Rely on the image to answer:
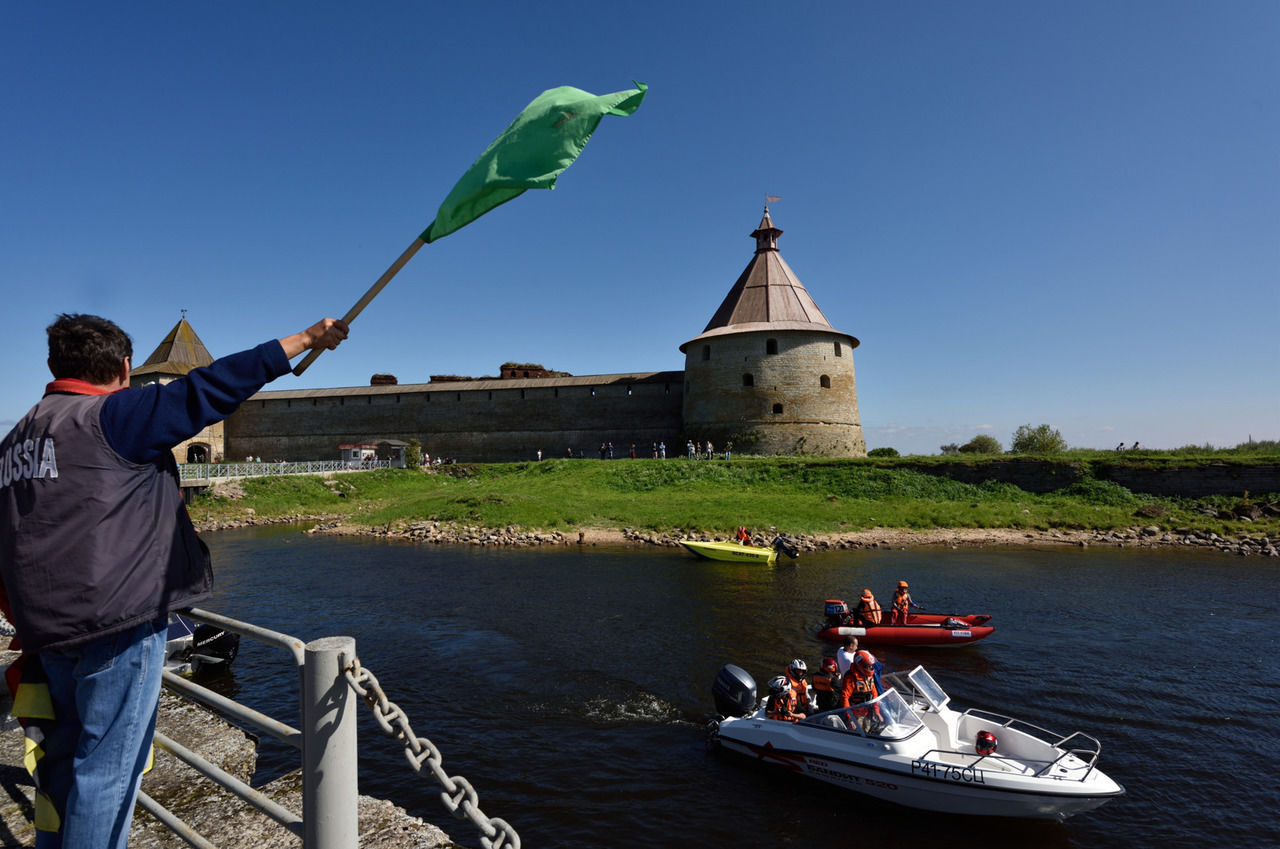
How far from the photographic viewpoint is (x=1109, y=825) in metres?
6.59

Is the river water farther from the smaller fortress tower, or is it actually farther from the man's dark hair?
the smaller fortress tower

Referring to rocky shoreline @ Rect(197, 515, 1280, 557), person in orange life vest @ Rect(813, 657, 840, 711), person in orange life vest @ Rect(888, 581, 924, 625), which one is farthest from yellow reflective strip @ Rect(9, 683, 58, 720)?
rocky shoreline @ Rect(197, 515, 1280, 557)

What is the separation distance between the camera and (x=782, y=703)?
316 inches

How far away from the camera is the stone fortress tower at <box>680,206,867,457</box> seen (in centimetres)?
3547

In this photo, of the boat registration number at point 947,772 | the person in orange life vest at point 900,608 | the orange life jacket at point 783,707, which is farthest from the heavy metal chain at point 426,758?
the person in orange life vest at point 900,608

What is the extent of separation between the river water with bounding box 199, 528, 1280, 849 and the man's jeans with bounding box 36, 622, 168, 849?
506cm

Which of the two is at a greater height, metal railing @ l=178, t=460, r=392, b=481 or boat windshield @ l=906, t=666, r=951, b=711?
metal railing @ l=178, t=460, r=392, b=481

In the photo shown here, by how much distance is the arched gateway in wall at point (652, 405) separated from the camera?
3569cm

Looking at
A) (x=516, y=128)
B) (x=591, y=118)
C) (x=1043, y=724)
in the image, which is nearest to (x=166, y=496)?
(x=516, y=128)

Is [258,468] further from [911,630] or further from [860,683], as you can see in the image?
[860,683]

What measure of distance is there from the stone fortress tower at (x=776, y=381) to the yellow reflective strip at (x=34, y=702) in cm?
3440

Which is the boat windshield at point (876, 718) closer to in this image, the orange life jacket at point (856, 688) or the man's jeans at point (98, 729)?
the orange life jacket at point (856, 688)

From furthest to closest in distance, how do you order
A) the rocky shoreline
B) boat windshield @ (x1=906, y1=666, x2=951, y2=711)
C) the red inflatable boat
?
the rocky shoreline < the red inflatable boat < boat windshield @ (x1=906, y1=666, x2=951, y2=711)

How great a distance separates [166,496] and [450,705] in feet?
26.5
